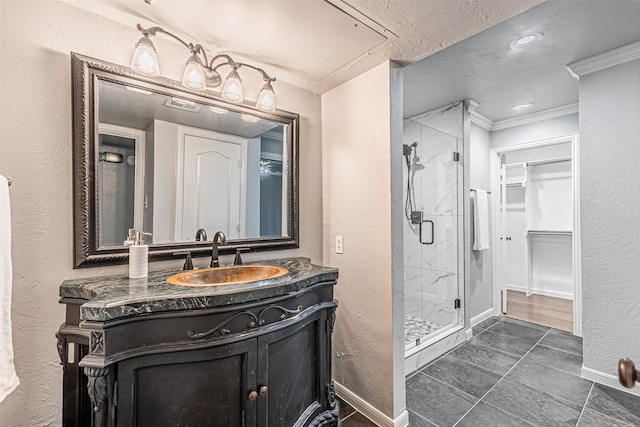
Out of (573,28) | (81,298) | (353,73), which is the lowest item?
(81,298)

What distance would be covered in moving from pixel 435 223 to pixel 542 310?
7.05 feet

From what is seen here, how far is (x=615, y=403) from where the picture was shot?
1911 millimetres

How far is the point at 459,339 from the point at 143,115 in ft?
10.4

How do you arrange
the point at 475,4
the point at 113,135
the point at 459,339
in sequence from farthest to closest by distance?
the point at 459,339
the point at 113,135
the point at 475,4

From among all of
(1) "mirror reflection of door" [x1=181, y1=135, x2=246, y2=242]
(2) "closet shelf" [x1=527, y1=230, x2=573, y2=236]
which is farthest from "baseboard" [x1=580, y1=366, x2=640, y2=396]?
(1) "mirror reflection of door" [x1=181, y1=135, x2=246, y2=242]

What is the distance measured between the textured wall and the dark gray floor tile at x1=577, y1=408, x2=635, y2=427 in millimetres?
480

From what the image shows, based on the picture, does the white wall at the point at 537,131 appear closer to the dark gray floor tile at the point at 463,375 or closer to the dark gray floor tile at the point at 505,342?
the dark gray floor tile at the point at 505,342

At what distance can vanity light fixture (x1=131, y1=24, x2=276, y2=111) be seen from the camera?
1286 mm

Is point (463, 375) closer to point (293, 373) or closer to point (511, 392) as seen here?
point (511, 392)

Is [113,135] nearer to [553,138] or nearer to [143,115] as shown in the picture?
[143,115]

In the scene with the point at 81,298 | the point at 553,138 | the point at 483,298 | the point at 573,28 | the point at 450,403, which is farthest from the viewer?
the point at 483,298

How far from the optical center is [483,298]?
3.40 m

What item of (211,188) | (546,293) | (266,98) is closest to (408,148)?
(266,98)

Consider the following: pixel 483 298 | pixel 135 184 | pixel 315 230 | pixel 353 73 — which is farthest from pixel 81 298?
pixel 483 298
